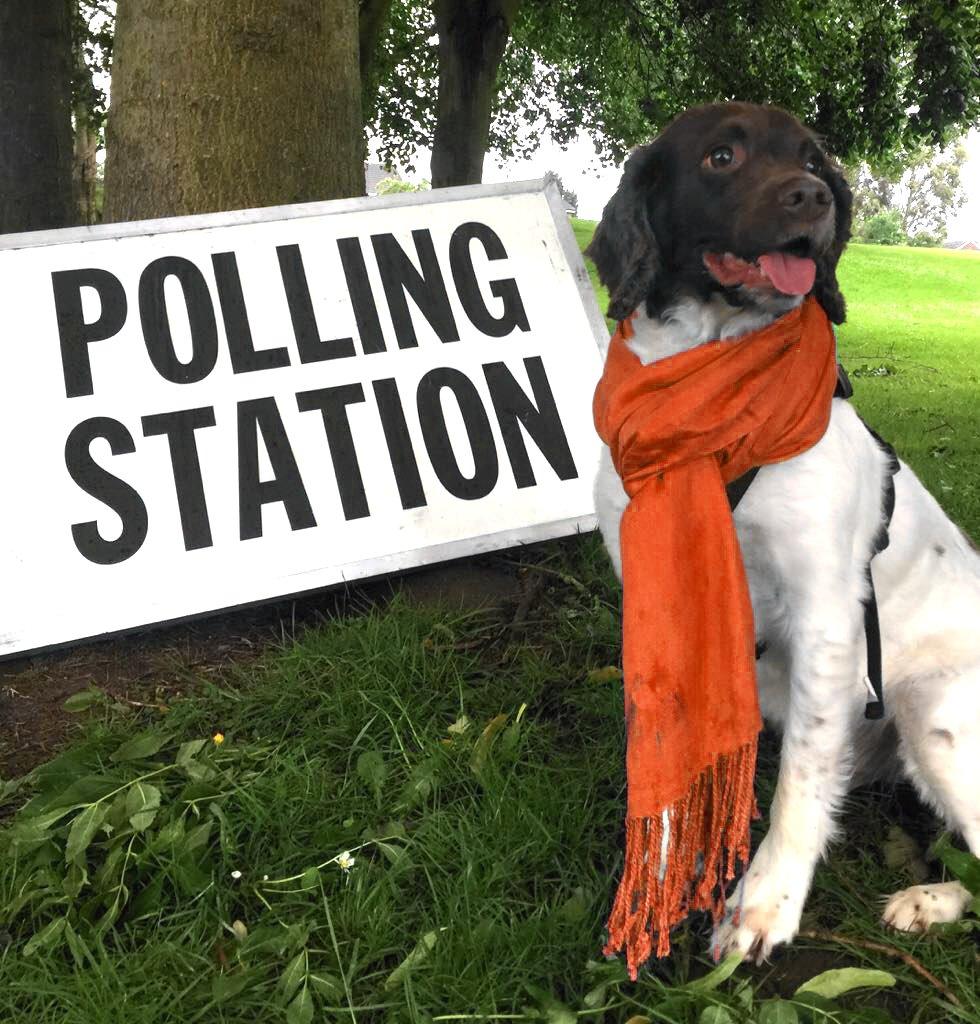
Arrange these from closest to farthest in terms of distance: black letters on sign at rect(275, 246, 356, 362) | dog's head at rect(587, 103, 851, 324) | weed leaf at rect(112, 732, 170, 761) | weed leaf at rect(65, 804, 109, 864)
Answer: dog's head at rect(587, 103, 851, 324), weed leaf at rect(65, 804, 109, 864), weed leaf at rect(112, 732, 170, 761), black letters on sign at rect(275, 246, 356, 362)

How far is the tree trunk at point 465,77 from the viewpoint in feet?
31.9

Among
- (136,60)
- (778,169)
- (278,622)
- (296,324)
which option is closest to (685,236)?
(778,169)

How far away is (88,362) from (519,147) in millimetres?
14493

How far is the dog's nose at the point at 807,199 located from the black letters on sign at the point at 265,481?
189 centimetres

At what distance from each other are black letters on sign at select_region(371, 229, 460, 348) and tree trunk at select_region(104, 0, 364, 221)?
0.57 m

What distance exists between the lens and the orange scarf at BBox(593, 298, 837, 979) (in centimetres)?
203

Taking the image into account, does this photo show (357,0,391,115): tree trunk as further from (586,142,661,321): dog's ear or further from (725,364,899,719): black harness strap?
(725,364,899,719): black harness strap

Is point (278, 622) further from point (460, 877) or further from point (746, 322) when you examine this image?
point (746, 322)

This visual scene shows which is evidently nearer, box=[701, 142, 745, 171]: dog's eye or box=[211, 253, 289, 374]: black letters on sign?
box=[701, 142, 745, 171]: dog's eye

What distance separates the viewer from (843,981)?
1.85 metres

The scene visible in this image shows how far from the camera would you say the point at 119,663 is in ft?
10.4

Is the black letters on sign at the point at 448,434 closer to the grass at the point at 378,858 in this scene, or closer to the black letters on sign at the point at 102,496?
the grass at the point at 378,858

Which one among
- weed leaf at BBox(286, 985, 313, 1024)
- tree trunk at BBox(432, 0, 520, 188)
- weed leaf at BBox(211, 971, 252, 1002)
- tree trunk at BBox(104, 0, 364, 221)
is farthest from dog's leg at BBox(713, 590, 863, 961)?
tree trunk at BBox(432, 0, 520, 188)

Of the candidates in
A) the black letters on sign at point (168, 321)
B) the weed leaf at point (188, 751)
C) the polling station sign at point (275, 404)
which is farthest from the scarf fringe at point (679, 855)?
the black letters on sign at point (168, 321)
